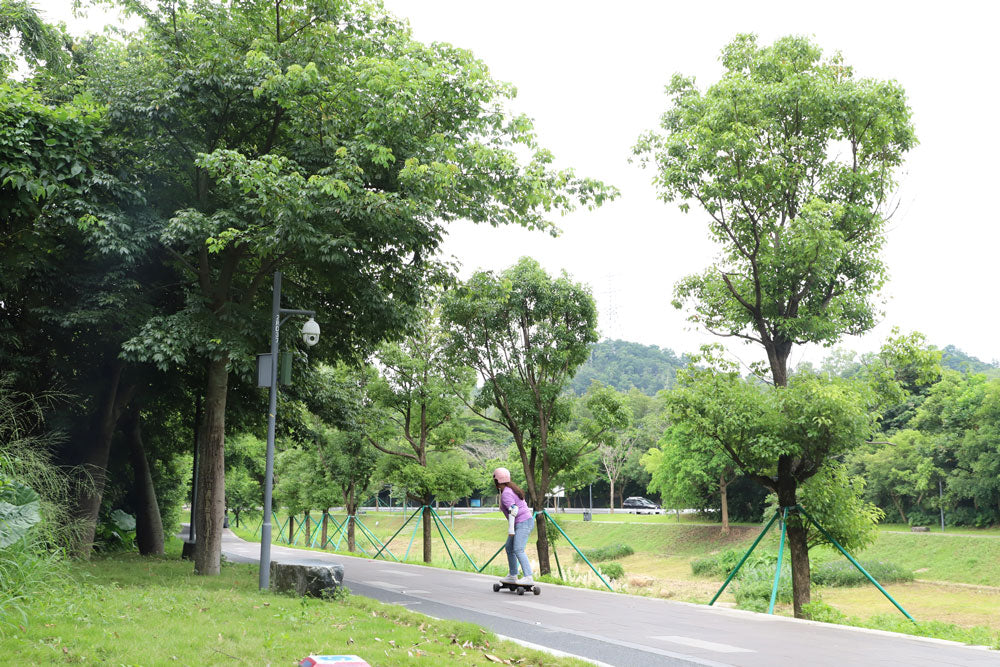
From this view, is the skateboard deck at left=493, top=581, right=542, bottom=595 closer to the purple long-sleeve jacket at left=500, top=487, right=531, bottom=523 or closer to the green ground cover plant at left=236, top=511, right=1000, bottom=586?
the purple long-sleeve jacket at left=500, top=487, right=531, bottom=523

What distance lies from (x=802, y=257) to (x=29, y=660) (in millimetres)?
12232

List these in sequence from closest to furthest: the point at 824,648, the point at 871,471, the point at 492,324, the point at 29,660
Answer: the point at 29,660, the point at 824,648, the point at 492,324, the point at 871,471

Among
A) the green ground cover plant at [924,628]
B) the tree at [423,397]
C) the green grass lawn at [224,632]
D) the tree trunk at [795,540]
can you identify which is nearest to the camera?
the green grass lawn at [224,632]

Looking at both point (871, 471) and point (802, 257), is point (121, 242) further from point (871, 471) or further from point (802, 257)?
point (871, 471)

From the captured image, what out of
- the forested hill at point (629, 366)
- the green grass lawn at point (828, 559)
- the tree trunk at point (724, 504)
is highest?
the forested hill at point (629, 366)

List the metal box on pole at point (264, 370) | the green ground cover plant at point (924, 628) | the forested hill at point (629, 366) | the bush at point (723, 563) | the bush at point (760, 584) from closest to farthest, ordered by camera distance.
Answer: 1. the green ground cover plant at point (924, 628)
2. the metal box on pole at point (264, 370)
3. the bush at point (760, 584)
4. the bush at point (723, 563)
5. the forested hill at point (629, 366)

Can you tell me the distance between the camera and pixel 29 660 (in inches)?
214

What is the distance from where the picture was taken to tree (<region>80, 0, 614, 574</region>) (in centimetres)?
1188

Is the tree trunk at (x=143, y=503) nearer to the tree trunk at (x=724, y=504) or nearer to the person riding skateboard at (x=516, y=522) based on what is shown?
the person riding skateboard at (x=516, y=522)

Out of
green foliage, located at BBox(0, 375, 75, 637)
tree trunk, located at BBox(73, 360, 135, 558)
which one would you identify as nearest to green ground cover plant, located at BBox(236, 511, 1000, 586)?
tree trunk, located at BBox(73, 360, 135, 558)

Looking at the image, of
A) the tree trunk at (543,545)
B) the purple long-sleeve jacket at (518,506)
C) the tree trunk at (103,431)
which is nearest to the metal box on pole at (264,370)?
the purple long-sleeve jacket at (518,506)

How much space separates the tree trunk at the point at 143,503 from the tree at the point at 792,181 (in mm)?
15633

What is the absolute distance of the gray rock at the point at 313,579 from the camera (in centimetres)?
1041

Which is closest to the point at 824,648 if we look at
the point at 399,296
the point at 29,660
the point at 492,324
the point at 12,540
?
the point at 29,660
